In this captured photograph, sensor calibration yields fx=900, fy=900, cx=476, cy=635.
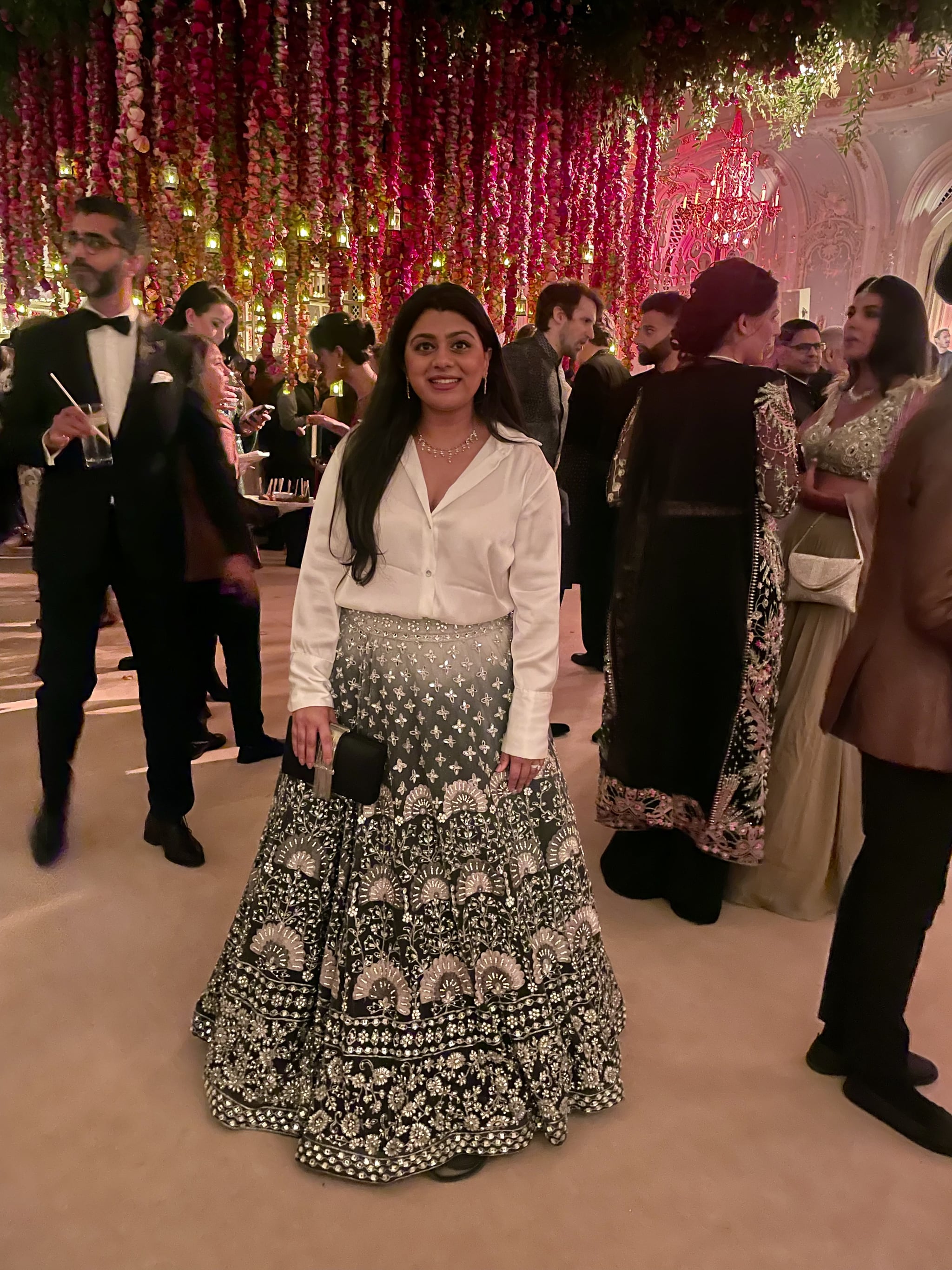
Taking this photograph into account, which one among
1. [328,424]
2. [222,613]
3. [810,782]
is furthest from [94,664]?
[328,424]

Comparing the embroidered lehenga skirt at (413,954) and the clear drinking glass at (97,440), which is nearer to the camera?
the embroidered lehenga skirt at (413,954)

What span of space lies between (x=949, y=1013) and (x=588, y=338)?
8.05 ft

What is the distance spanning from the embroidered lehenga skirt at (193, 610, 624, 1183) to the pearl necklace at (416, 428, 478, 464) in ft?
1.03

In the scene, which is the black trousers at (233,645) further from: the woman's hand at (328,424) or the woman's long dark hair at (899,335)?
the woman's long dark hair at (899,335)

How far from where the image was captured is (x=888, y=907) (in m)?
1.73

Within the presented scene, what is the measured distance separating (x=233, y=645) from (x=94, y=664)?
2.51 feet

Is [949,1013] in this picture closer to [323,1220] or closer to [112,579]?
[323,1220]

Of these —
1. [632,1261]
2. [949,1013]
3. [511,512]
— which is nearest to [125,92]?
[511,512]

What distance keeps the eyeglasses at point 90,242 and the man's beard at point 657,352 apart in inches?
86.3

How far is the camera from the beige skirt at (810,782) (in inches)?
96.8

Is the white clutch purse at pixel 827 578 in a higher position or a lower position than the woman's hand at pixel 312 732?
higher

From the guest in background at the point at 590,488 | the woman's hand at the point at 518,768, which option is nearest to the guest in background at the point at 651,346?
the guest in background at the point at 590,488

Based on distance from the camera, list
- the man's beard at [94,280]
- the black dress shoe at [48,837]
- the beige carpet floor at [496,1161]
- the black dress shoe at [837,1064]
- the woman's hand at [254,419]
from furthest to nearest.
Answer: the woman's hand at [254,419], the black dress shoe at [48,837], the man's beard at [94,280], the black dress shoe at [837,1064], the beige carpet floor at [496,1161]

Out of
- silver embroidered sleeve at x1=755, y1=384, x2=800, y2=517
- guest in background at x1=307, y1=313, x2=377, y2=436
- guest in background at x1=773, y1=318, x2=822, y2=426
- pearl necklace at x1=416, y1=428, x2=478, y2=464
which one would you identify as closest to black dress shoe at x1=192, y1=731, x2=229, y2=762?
guest in background at x1=307, y1=313, x2=377, y2=436
